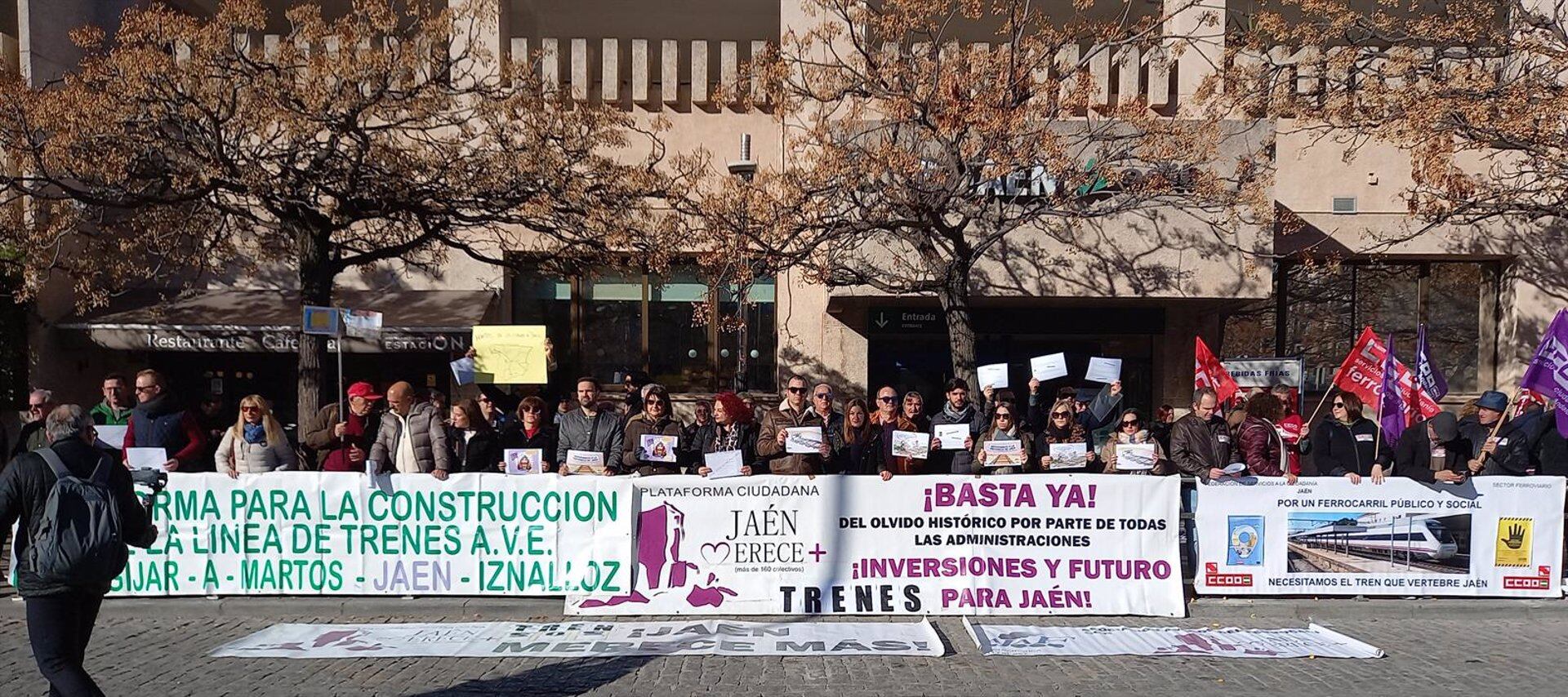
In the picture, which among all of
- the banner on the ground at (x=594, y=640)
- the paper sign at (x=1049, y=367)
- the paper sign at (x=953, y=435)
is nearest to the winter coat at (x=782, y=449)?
the paper sign at (x=953, y=435)

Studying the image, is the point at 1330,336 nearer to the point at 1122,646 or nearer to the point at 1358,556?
the point at 1358,556

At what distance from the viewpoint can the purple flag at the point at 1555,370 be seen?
8242 mm

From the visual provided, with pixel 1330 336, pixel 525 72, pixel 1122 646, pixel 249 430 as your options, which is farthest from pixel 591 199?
pixel 1330 336

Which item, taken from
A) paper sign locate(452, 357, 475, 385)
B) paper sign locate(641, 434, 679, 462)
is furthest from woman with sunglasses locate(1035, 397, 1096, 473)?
paper sign locate(452, 357, 475, 385)

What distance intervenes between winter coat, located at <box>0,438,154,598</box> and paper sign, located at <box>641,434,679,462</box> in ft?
12.4

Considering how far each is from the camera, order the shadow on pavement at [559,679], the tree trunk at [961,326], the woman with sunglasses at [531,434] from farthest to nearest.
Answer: the tree trunk at [961,326] → the woman with sunglasses at [531,434] → the shadow on pavement at [559,679]

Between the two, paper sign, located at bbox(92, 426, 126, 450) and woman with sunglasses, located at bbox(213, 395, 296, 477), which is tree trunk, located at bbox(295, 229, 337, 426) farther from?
woman with sunglasses, located at bbox(213, 395, 296, 477)

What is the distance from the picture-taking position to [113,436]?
27.2 ft

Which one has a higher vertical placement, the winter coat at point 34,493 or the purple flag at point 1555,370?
the purple flag at point 1555,370

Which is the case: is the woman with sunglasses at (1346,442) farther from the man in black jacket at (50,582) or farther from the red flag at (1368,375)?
the man in black jacket at (50,582)

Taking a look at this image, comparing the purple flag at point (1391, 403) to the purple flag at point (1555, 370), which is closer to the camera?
the purple flag at point (1555, 370)

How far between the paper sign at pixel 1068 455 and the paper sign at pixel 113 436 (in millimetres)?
7356

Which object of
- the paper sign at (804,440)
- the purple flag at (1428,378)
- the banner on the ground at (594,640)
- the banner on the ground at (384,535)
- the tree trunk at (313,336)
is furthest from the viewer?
the tree trunk at (313,336)

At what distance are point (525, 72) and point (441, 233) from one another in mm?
2153
